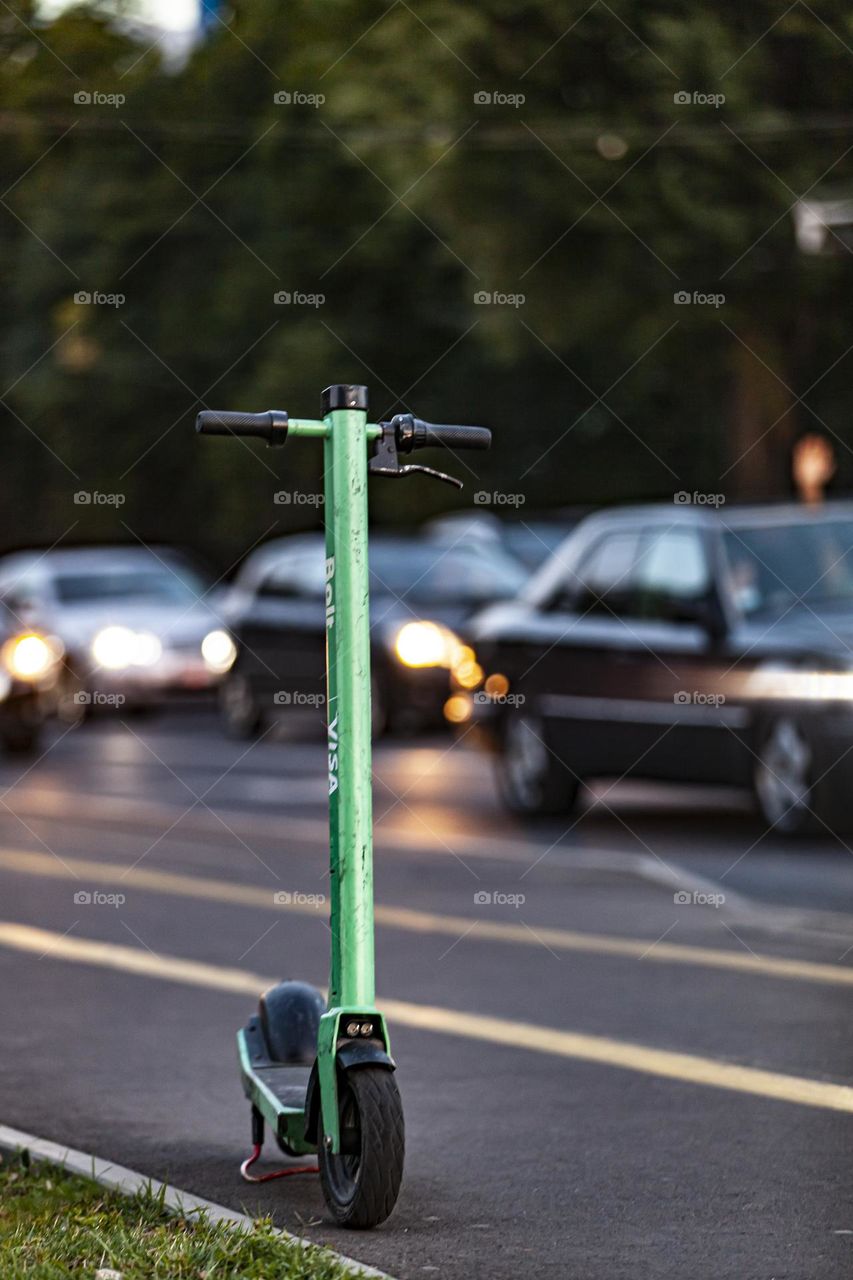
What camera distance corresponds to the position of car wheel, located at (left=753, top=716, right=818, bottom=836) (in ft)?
39.5

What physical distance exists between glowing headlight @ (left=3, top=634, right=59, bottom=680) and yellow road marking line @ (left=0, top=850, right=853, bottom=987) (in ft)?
26.2

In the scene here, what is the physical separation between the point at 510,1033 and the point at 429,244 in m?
28.1

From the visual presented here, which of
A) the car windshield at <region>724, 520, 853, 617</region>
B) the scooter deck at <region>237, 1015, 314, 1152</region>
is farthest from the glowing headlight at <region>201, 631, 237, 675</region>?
the scooter deck at <region>237, 1015, 314, 1152</region>

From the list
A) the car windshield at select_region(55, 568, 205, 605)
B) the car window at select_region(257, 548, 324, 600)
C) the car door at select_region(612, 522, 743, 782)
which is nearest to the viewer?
the car door at select_region(612, 522, 743, 782)

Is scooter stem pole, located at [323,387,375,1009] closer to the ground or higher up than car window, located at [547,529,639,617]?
closer to the ground

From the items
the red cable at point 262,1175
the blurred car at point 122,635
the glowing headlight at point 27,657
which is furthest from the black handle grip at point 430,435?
the blurred car at point 122,635

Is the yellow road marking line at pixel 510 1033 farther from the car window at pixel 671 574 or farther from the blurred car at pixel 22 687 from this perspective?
the blurred car at pixel 22 687

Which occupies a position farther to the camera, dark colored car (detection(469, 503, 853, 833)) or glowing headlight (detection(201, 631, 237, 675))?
glowing headlight (detection(201, 631, 237, 675))

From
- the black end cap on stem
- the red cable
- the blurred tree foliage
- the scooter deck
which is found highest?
the blurred tree foliage

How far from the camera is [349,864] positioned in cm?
495

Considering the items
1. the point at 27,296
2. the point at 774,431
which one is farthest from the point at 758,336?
the point at 27,296

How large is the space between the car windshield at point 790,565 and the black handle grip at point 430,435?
7216 mm

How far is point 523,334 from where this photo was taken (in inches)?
1141

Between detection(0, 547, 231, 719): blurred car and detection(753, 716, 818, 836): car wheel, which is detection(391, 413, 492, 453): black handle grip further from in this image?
detection(0, 547, 231, 719): blurred car
